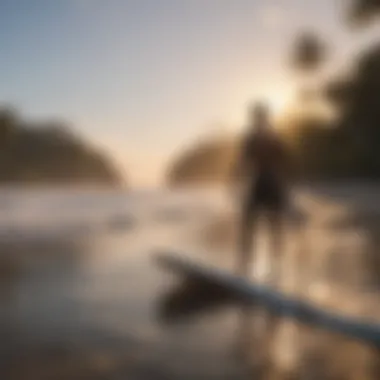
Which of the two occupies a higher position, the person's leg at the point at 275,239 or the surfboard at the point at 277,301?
the person's leg at the point at 275,239

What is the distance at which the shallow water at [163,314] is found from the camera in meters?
1.92

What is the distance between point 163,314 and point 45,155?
2.76 ft

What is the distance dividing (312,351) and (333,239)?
12.1 feet

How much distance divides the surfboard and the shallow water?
53 mm

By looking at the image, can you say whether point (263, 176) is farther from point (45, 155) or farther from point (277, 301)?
point (45, 155)

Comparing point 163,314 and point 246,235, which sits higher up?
point 246,235

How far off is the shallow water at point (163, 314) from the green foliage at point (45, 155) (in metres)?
Answer: 0.43

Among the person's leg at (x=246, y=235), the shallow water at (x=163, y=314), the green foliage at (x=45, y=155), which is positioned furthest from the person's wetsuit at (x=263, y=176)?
the green foliage at (x=45, y=155)

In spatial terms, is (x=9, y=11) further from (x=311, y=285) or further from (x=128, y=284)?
(x=311, y=285)

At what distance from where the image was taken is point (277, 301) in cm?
257

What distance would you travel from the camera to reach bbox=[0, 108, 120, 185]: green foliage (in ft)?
8.24

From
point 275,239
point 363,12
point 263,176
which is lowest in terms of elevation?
point 275,239

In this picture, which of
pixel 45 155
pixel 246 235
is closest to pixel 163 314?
pixel 246 235

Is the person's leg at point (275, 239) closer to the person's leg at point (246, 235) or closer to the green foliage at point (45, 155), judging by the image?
the person's leg at point (246, 235)
